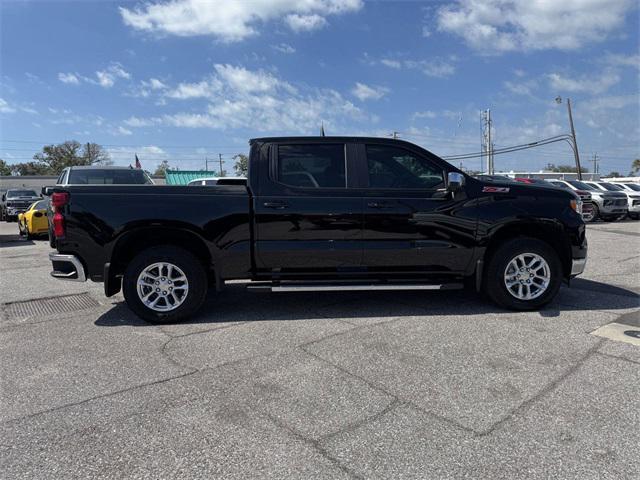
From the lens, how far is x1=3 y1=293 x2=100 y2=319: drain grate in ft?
17.9

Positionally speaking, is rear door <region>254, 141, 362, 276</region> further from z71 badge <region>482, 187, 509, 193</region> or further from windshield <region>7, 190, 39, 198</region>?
windshield <region>7, 190, 39, 198</region>

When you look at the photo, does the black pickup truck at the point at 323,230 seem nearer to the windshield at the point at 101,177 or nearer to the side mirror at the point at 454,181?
the side mirror at the point at 454,181

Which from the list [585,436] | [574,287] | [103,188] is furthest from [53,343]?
[574,287]

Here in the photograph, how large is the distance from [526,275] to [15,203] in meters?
24.7

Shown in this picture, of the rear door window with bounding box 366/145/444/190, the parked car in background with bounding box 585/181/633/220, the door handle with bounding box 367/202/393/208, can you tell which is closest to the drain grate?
the door handle with bounding box 367/202/393/208

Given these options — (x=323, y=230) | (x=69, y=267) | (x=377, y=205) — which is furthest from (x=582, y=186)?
(x=69, y=267)

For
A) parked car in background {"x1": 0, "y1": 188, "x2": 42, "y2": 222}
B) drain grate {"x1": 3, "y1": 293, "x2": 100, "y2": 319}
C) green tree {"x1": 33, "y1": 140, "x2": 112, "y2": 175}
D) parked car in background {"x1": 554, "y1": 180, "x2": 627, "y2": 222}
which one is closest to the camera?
drain grate {"x1": 3, "y1": 293, "x2": 100, "y2": 319}

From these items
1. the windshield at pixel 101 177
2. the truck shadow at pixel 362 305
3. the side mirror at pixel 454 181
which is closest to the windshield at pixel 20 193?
the windshield at pixel 101 177

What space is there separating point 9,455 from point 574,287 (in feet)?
21.6

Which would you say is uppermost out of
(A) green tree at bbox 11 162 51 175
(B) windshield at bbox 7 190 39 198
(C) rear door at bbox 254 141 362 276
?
(A) green tree at bbox 11 162 51 175

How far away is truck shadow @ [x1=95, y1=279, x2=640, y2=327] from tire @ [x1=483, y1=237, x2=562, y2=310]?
0.44ft

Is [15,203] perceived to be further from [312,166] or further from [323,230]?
[323,230]

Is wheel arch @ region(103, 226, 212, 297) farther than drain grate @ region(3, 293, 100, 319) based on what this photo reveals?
No

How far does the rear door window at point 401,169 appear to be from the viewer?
5047mm
